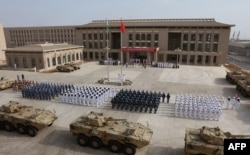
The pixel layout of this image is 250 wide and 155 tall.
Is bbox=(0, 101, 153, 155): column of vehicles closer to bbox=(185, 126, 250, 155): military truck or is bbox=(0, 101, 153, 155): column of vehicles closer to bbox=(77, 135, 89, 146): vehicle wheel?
bbox=(77, 135, 89, 146): vehicle wheel

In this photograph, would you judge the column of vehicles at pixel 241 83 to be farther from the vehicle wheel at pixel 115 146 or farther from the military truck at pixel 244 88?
the vehicle wheel at pixel 115 146

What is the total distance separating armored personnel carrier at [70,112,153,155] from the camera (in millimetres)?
12062

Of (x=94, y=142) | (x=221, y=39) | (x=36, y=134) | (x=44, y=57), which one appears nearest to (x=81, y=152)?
(x=94, y=142)

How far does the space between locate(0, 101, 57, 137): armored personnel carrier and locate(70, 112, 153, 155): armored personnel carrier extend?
2.80 metres

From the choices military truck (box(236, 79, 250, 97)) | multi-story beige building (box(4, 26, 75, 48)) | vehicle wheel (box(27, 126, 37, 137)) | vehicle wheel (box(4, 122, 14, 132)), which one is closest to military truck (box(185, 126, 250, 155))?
vehicle wheel (box(27, 126, 37, 137))

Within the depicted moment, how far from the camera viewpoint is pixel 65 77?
109ft

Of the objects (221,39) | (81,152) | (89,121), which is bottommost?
(81,152)

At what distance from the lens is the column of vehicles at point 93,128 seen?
39.9 feet

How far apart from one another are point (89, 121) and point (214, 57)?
41990mm

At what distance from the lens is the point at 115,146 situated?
40.7ft

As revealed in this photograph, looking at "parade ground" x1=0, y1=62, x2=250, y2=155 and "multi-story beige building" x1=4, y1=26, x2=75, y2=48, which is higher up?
"multi-story beige building" x1=4, y1=26, x2=75, y2=48

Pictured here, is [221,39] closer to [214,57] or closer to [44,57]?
[214,57]

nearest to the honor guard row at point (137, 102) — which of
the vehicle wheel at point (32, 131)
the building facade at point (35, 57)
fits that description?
the vehicle wheel at point (32, 131)

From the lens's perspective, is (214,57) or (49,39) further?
(49,39)
